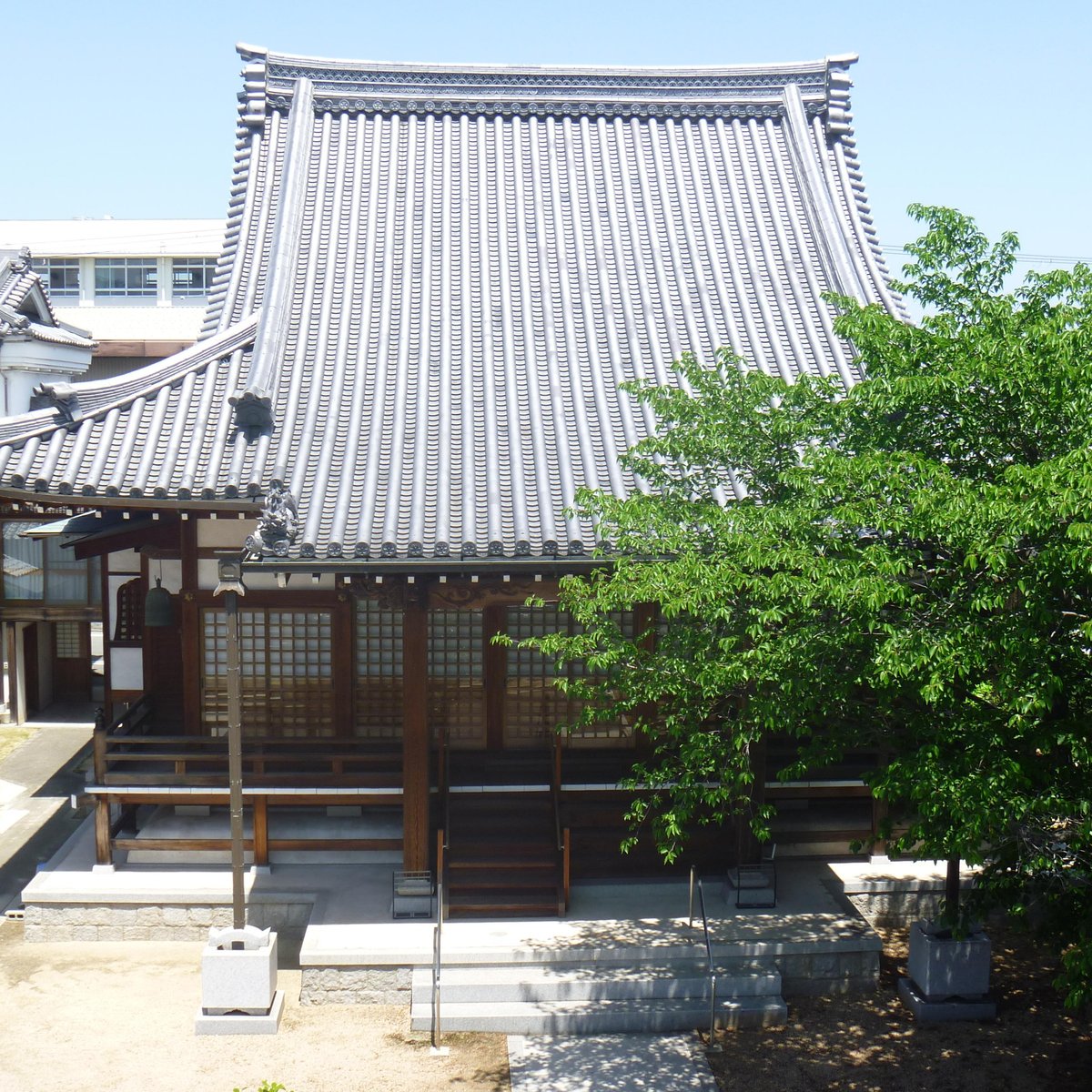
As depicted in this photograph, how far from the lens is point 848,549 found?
9.11 m

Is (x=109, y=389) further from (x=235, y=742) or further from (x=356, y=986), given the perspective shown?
(x=356, y=986)

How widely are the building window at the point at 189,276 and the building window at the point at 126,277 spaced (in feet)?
2.09

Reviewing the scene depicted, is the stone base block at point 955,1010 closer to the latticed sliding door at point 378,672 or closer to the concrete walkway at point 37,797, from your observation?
the latticed sliding door at point 378,672

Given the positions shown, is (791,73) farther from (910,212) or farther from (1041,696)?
(1041,696)

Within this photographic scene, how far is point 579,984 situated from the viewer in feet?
40.2

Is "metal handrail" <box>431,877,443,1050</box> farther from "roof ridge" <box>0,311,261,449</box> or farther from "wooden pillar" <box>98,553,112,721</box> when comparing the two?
"roof ridge" <box>0,311,261,449</box>

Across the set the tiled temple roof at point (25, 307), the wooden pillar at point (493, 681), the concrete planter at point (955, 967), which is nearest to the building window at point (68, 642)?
the tiled temple roof at point (25, 307)

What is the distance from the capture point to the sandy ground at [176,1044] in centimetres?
1098

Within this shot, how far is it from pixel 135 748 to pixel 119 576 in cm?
246

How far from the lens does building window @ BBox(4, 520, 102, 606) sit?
23812 millimetres

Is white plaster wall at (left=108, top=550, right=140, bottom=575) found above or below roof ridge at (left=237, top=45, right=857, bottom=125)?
below

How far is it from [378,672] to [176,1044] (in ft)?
17.4

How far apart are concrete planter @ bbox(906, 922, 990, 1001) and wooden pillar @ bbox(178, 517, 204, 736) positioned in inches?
363

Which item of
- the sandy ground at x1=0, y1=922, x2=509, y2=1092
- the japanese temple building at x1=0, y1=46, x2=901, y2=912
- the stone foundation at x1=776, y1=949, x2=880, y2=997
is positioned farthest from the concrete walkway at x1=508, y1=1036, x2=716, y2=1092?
the japanese temple building at x1=0, y1=46, x2=901, y2=912
